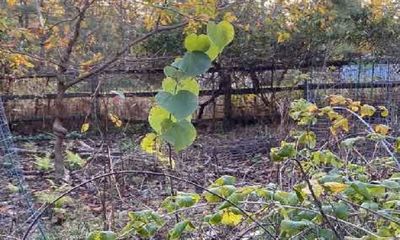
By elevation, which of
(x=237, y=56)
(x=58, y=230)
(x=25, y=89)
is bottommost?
(x=58, y=230)

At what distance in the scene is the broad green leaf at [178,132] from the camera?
2.57 feet

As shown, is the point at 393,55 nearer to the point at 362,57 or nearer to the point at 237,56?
the point at 362,57

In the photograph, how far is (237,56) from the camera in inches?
323

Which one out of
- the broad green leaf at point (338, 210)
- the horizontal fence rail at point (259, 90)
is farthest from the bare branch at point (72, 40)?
the broad green leaf at point (338, 210)

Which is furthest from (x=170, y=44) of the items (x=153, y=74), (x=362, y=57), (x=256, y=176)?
(x=256, y=176)

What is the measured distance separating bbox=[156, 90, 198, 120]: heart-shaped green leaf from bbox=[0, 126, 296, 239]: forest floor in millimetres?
1778

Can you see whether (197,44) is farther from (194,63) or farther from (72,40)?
(72,40)

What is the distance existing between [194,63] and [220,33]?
7 centimetres

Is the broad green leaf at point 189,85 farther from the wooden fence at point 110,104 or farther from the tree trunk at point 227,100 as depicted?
the tree trunk at point 227,100

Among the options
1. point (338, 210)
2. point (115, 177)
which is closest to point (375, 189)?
point (338, 210)

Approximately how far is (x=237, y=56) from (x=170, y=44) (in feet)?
3.24

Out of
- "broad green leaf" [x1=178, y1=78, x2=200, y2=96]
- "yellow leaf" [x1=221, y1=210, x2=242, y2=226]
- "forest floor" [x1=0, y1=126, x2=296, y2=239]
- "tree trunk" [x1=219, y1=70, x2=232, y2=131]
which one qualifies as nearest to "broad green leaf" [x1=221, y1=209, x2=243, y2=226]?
"yellow leaf" [x1=221, y1=210, x2=242, y2=226]

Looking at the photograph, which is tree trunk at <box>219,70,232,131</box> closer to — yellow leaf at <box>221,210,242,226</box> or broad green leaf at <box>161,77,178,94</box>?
yellow leaf at <box>221,210,242,226</box>

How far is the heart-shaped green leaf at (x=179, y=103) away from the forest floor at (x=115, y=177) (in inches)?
70.0
